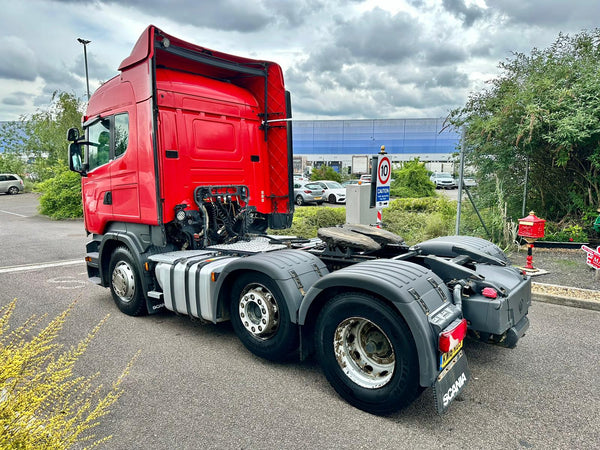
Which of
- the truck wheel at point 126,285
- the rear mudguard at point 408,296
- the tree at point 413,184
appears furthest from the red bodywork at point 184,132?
the tree at point 413,184

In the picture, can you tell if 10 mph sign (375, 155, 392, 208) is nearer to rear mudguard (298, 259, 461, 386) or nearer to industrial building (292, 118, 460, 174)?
rear mudguard (298, 259, 461, 386)

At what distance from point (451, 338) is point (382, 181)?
450 cm

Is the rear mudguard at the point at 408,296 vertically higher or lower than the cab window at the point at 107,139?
lower

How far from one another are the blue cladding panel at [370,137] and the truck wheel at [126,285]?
221 ft

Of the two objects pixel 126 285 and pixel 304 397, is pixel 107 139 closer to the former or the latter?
pixel 126 285

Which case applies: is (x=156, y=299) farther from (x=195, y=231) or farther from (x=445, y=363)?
(x=445, y=363)

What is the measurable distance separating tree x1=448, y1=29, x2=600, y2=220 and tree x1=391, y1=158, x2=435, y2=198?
400 inches

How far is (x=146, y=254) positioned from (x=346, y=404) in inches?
125

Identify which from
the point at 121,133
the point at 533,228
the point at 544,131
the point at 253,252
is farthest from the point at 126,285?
the point at 544,131

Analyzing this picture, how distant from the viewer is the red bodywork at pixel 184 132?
484cm

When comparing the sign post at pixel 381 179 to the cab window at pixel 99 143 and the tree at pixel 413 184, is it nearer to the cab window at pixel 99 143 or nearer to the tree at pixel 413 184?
the cab window at pixel 99 143

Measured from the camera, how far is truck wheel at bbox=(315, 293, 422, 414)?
2.91 metres

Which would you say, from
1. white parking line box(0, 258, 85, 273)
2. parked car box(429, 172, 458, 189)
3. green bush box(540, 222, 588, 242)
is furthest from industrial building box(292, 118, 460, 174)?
white parking line box(0, 258, 85, 273)

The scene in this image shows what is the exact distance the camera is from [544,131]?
870cm
